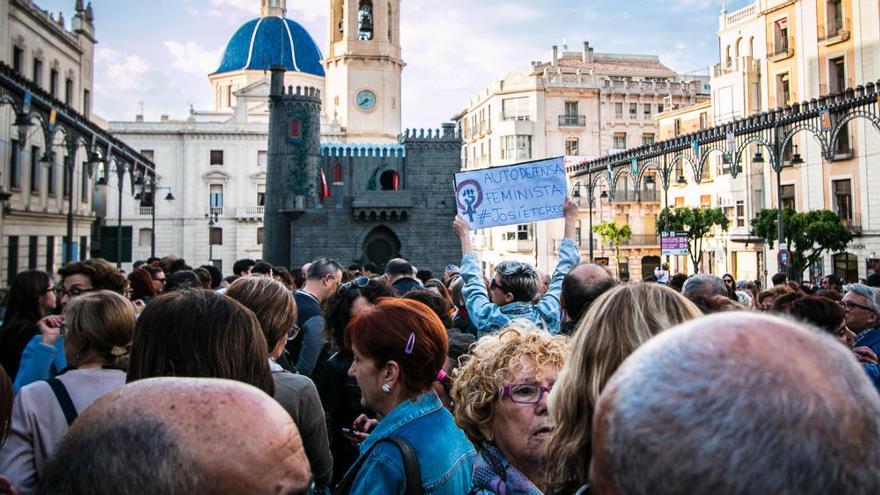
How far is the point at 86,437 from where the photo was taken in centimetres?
115

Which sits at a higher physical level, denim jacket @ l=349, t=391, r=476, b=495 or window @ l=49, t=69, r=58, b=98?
window @ l=49, t=69, r=58, b=98

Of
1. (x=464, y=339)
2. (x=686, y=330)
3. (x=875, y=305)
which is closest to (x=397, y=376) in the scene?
(x=464, y=339)

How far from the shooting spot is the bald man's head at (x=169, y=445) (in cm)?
113

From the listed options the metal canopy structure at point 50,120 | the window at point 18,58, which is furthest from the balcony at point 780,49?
the window at point 18,58

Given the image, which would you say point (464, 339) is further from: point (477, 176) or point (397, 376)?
point (477, 176)

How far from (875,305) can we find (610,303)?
4303 mm

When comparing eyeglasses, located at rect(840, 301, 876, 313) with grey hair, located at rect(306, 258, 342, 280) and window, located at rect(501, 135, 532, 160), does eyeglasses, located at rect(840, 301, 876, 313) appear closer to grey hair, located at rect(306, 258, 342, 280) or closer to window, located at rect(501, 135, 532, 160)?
grey hair, located at rect(306, 258, 342, 280)

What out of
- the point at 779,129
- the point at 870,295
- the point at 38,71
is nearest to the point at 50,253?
the point at 38,71

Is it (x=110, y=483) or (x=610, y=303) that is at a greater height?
(x=610, y=303)

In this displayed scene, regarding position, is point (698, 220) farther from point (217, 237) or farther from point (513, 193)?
point (217, 237)

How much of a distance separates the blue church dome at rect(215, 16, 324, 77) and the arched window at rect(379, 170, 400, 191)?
28.8 metres

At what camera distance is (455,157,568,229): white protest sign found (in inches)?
271

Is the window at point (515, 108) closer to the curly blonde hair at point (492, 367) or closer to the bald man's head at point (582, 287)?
the bald man's head at point (582, 287)

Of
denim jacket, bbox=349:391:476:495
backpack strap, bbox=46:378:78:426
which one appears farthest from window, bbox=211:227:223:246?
denim jacket, bbox=349:391:476:495
